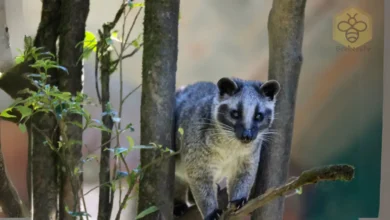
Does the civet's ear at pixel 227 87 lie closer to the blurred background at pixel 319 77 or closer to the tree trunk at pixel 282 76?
the tree trunk at pixel 282 76

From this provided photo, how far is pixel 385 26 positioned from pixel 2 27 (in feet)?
3.92

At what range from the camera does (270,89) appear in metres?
1.38

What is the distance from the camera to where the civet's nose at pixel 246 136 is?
4.28 feet

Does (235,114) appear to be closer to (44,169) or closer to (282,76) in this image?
(282,76)

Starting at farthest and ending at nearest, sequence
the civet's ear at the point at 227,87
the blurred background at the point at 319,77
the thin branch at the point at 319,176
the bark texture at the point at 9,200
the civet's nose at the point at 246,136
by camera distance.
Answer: the blurred background at the point at 319,77 → the bark texture at the point at 9,200 → the civet's ear at the point at 227,87 → the civet's nose at the point at 246,136 → the thin branch at the point at 319,176

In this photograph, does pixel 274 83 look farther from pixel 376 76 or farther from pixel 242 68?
pixel 376 76

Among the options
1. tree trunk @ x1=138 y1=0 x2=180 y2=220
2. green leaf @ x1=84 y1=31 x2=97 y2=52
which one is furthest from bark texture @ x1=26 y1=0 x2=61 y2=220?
tree trunk @ x1=138 y1=0 x2=180 y2=220

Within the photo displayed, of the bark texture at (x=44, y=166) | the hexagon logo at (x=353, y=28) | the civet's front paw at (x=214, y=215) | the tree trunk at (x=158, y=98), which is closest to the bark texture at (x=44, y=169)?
the bark texture at (x=44, y=166)

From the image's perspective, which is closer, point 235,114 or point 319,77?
point 235,114

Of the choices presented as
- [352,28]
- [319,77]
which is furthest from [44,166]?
[352,28]

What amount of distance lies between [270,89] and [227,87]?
0.38 ft

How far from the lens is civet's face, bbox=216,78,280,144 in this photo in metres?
1.35

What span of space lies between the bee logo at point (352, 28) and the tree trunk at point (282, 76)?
→ 41 cm

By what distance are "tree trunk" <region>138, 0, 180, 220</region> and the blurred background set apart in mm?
315
